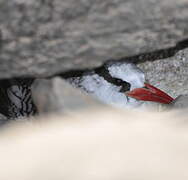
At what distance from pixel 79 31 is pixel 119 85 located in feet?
1.94

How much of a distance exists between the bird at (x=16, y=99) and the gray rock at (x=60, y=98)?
40 centimetres

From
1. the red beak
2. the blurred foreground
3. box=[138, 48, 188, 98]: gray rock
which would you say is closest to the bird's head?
the red beak

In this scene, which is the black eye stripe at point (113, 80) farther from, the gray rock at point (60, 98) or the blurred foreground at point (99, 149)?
the blurred foreground at point (99, 149)

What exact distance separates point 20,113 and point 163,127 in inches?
34.1

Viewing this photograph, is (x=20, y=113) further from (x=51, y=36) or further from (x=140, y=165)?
(x=140, y=165)

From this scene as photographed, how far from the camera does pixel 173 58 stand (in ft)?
5.80

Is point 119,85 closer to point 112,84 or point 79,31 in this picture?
point 112,84

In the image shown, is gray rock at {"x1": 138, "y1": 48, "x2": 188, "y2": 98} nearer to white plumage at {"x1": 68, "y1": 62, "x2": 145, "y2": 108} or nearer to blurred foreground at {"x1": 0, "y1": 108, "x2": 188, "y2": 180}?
white plumage at {"x1": 68, "y1": 62, "x2": 145, "y2": 108}

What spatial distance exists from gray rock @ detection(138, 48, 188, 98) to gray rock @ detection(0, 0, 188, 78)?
659 mm

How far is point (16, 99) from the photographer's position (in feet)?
5.40

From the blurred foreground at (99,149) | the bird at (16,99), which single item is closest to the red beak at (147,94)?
the bird at (16,99)

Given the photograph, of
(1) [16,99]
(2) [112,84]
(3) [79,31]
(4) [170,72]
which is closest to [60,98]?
(3) [79,31]

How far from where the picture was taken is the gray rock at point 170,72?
1.76m

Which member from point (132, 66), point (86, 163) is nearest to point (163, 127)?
point (86, 163)
